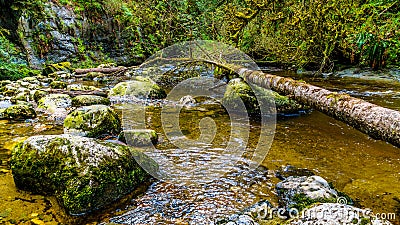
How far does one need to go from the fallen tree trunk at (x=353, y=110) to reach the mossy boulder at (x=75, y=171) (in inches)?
96.0

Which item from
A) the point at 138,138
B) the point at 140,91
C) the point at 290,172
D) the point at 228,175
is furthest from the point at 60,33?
the point at 290,172

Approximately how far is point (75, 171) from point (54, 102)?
5.06 metres

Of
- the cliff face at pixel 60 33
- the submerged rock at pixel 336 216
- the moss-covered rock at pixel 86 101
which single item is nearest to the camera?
the submerged rock at pixel 336 216

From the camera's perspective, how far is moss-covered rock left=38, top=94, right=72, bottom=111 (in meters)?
6.57

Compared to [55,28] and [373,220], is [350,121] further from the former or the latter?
[55,28]

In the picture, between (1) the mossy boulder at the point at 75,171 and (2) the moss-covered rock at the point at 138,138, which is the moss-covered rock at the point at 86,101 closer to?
(2) the moss-covered rock at the point at 138,138

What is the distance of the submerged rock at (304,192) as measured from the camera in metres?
2.42

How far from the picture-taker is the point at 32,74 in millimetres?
12977

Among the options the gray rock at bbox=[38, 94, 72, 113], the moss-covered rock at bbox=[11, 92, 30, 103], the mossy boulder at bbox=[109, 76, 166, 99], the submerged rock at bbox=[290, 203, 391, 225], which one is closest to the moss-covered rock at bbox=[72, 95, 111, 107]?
the gray rock at bbox=[38, 94, 72, 113]

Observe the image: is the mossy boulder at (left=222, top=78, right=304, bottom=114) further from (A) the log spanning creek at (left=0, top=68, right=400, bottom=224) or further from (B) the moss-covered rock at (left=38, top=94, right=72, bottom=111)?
(B) the moss-covered rock at (left=38, top=94, right=72, bottom=111)

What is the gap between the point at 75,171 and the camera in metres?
2.53

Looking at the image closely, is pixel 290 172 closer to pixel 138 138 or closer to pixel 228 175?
pixel 228 175

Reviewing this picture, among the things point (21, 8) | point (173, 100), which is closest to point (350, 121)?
point (173, 100)

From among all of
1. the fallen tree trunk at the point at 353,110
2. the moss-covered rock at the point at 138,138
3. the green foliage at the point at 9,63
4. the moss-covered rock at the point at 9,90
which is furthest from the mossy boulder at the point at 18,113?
the green foliage at the point at 9,63
